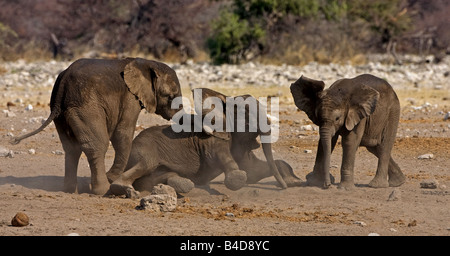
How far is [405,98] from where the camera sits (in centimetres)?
1619

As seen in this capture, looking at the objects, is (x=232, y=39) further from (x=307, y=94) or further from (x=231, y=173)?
(x=231, y=173)

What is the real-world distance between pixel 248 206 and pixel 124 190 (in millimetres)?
1241

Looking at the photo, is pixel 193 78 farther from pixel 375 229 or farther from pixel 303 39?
pixel 375 229

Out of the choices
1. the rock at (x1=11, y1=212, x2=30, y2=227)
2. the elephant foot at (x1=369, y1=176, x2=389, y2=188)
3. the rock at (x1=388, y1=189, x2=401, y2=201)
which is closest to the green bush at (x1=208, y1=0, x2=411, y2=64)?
the elephant foot at (x1=369, y1=176, x2=389, y2=188)

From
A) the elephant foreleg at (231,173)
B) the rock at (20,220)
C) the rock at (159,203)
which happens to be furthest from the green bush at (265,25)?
the rock at (20,220)

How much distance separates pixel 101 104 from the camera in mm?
7512

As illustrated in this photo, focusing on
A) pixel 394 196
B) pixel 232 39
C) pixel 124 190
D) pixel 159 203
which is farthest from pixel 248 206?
pixel 232 39

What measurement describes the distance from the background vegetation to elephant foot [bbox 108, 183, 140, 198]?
15.6 m

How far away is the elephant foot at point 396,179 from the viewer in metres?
8.21

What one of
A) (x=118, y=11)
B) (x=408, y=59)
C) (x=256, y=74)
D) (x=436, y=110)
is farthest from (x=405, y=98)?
(x=118, y=11)

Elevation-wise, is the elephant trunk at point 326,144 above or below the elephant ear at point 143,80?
below

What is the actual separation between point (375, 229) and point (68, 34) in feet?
82.9

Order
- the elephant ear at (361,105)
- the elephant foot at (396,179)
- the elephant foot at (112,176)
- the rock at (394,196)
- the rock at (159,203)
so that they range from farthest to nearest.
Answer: the elephant foot at (396,179) → the elephant foot at (112,176) → the elephant ear at (361,105) → the rock at (394,196) → the rock at (159,203)
